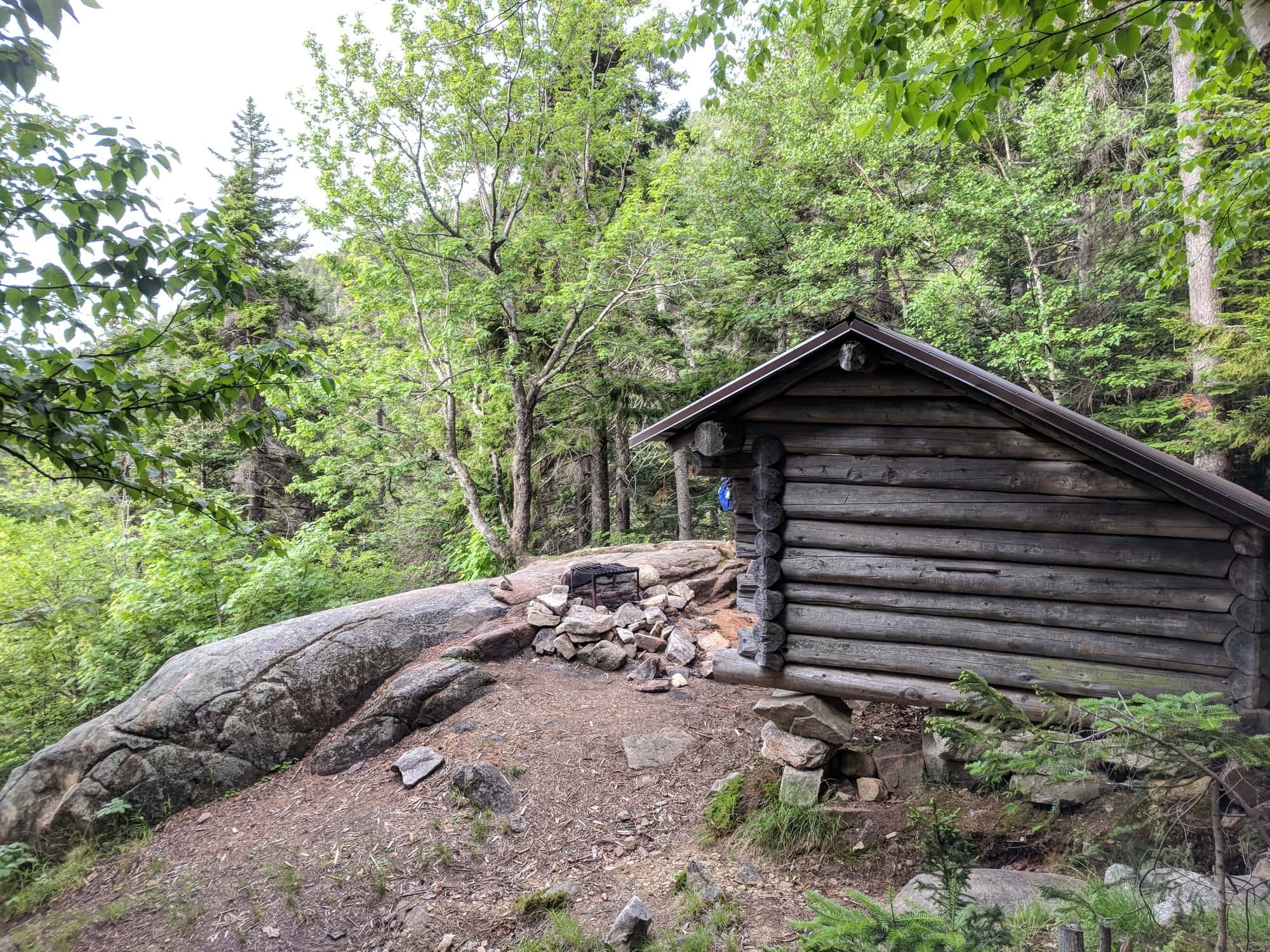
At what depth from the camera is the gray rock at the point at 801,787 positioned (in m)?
5.79

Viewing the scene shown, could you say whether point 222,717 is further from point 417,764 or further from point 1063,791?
point 1063,791

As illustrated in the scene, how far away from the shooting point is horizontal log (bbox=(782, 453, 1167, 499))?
4.75 metres

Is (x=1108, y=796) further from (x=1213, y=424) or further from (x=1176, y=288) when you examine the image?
(x=1176, y=288)

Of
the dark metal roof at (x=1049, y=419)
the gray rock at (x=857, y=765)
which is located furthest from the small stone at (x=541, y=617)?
the dark metal roof at (x=1049, y=419)

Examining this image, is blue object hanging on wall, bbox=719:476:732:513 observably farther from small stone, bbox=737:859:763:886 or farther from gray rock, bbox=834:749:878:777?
small stone, bbox=737:859:763:886

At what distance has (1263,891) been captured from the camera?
12.9 ft

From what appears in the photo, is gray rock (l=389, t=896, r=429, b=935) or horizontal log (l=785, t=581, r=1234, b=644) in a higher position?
horizontal log (l=785, t=581, r=1234, b=644)

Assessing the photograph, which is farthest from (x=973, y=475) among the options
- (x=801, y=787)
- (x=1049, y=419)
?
(x=801, y=787)

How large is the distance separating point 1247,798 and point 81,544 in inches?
648

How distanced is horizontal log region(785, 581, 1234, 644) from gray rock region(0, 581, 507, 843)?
645cm

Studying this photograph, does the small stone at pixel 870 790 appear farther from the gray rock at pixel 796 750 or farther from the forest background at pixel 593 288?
the forest background at pixel 593 288

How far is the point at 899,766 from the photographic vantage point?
19.5ft

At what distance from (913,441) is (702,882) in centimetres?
400

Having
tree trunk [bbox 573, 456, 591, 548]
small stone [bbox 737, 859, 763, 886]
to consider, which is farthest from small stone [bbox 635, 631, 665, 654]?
tree trunk [bbox 573, 456, 591, 548]
